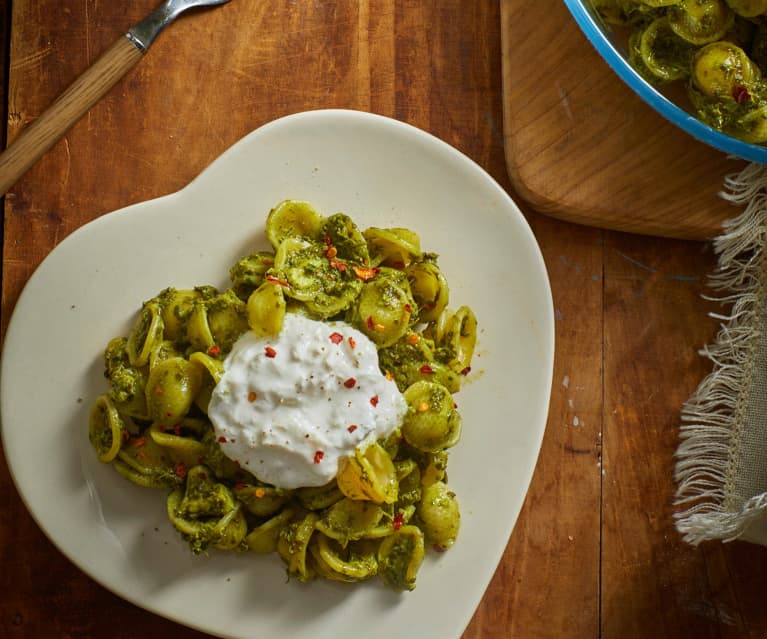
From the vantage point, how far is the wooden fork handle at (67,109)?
2.54m

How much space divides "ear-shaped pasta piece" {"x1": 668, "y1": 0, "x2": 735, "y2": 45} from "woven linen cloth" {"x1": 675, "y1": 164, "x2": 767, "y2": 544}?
16.7 inches

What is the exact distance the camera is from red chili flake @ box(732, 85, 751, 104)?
241 centimetres

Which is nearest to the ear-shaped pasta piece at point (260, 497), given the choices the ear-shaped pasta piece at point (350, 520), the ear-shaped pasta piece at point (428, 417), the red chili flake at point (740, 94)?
the ear-shaped pasta piece at point (350, 520)

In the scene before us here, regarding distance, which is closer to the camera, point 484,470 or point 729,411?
point 484,470

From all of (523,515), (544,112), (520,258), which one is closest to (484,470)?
(523,515)

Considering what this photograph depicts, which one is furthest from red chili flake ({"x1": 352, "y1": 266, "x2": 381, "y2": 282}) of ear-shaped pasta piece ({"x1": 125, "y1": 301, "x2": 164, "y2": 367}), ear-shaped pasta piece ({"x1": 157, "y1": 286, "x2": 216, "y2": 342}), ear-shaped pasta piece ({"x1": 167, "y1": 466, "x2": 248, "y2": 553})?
ear-shaped pasta piece ({"x1": 167, "y1": 466, "x2": 248, "y2": 553})

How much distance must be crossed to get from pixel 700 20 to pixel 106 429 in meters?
1.87

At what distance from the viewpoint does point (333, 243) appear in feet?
7.87

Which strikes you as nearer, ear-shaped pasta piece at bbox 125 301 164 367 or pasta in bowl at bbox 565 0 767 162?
ear-shaped pasta piece at bbox 125 301 164 367

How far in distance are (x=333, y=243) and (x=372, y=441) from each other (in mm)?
527

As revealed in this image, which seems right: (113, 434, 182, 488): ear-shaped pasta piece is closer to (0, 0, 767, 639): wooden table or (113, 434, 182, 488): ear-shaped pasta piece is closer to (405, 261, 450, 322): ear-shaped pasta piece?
(0, 0, 767, 639): wooden table

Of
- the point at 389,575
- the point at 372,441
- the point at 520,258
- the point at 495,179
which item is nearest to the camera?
the point at 372,441

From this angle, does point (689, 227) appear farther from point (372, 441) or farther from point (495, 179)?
point (372, 441)

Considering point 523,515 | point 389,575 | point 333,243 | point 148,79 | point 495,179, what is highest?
point 148,79
